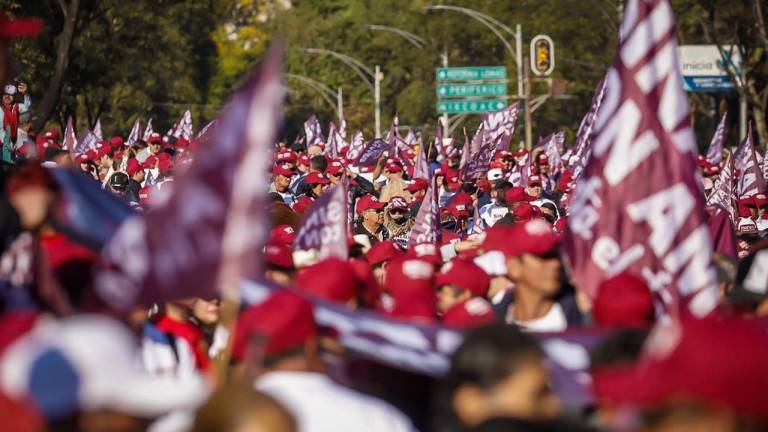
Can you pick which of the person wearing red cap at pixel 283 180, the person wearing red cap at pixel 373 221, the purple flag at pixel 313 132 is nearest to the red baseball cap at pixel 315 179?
the person wearing red cap at pixel 283 180

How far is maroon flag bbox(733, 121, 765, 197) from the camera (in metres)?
19.6

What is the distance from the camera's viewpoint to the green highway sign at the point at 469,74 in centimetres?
5628

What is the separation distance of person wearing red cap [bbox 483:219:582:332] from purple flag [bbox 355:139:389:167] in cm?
1842

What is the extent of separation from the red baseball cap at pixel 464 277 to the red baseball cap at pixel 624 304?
1.21m

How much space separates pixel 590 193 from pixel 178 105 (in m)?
72.8

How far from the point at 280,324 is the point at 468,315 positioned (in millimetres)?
1470

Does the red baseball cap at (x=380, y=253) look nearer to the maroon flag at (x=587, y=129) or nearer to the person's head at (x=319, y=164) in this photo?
the maroon flag at (x=587, y=129)

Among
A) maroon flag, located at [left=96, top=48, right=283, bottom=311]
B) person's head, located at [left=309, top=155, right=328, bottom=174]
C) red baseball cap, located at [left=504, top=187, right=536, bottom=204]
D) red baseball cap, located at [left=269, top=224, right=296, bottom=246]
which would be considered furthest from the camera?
person's head, located at [left=309, top=155, right=328, bottom=174]

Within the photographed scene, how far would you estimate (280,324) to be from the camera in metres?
5.43

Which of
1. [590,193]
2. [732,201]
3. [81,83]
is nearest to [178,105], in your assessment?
[81,83]

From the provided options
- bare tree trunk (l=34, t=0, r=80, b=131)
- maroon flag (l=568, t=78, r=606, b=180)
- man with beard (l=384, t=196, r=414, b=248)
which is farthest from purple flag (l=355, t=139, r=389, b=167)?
man with beard (l=384, t=196, r=414, b=248)

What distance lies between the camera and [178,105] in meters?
79.6

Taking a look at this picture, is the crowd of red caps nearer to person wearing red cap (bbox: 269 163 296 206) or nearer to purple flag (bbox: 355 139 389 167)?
person wearing red cap (bbox: 269 163 296 206)

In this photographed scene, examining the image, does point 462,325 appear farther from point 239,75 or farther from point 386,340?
point 239,75
